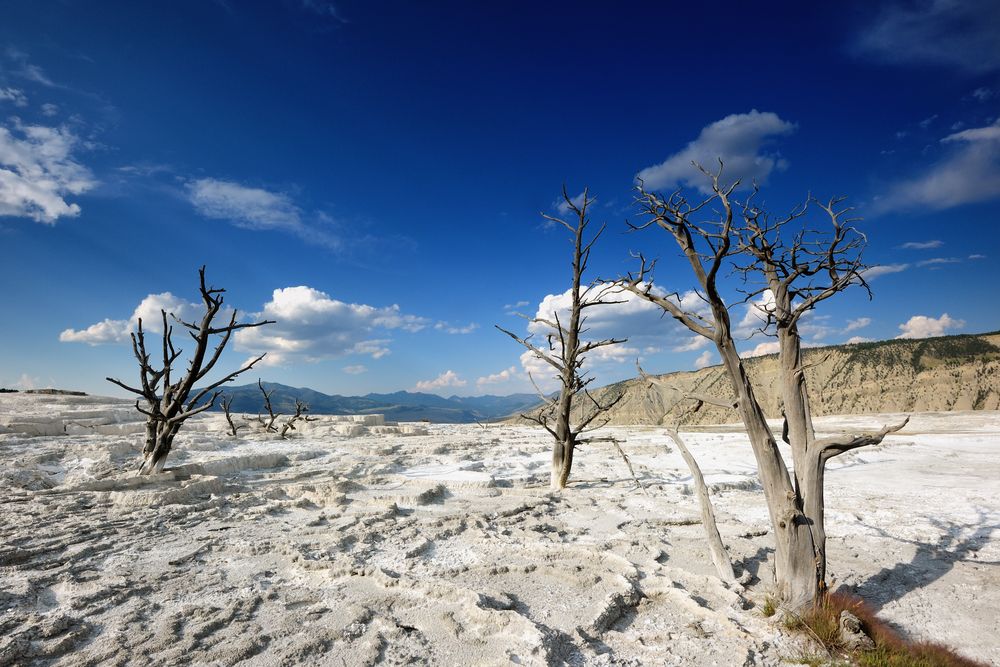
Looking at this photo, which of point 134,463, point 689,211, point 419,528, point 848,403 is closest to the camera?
point 689,211

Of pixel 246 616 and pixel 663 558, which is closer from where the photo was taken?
pixel 246 616

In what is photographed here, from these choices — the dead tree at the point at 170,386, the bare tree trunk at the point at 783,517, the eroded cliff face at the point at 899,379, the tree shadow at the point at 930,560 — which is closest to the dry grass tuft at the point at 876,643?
the bare tree trunk at the point at 783,517

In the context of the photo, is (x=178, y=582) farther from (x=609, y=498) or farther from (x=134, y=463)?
(x=134, y=463)

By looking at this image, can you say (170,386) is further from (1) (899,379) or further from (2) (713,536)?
(1) (899,379)

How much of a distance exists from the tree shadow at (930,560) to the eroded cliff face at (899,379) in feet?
82.4

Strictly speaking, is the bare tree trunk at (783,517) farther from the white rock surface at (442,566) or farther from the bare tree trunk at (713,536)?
the bare tree trunk at (713,536)

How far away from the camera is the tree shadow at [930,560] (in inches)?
189

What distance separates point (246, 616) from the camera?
3982mm

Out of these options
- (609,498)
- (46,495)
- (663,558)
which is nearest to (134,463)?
(46,495)

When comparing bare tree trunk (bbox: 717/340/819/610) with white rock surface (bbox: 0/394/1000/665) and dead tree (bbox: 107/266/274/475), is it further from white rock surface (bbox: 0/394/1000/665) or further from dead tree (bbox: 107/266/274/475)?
dead tree (bbox: 107/266/274/475)

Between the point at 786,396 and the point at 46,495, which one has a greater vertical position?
the point at 786,396

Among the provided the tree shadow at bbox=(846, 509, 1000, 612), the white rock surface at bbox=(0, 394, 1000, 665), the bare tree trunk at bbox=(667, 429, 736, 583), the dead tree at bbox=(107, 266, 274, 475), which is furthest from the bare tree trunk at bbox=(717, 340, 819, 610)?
the dead tree at bbox=(107, 266, 274, 475)

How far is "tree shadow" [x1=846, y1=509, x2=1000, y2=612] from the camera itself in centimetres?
480

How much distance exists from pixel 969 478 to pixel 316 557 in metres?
13.4
